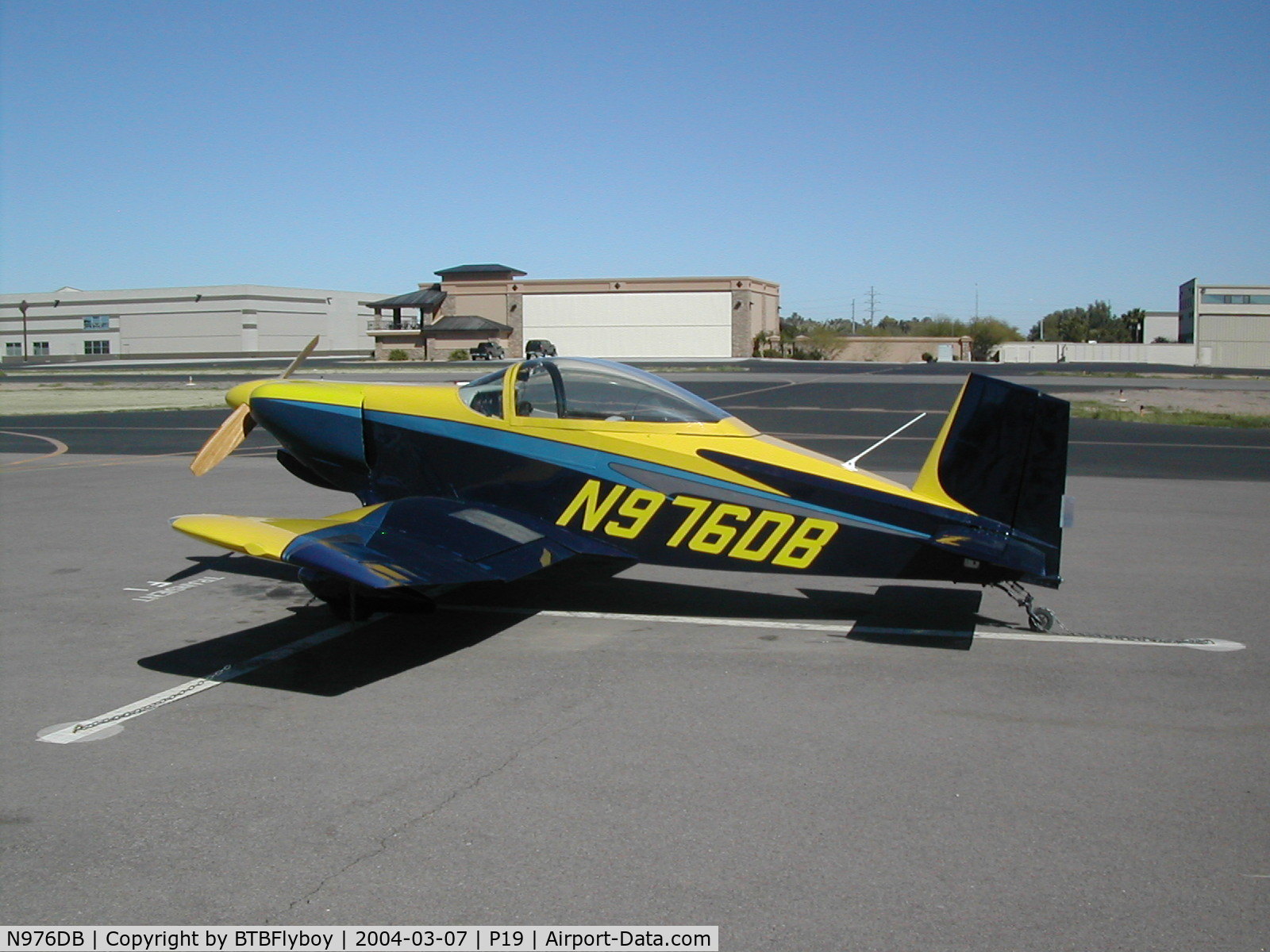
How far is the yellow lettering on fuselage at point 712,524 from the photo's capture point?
702cm

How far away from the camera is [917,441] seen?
71.7ft

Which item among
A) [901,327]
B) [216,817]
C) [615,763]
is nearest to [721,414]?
[615,763]

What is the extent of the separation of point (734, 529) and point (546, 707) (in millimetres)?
2029

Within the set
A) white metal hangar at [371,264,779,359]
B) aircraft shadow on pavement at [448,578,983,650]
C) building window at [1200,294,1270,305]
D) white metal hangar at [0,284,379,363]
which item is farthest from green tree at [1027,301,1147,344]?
aircraft shadow on pavement at [448,578,983,650]

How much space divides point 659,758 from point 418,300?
83.3m

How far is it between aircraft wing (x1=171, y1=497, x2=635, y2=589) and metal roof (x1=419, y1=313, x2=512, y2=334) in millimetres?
73508

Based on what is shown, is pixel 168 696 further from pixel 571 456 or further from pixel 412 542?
pixel 571 456

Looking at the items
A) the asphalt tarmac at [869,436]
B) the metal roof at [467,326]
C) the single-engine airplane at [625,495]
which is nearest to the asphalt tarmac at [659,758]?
the single-engine airplane at [625,495]

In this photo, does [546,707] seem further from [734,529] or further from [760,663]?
[734,529]

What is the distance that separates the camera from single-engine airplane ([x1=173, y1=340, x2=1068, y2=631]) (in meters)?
6.70

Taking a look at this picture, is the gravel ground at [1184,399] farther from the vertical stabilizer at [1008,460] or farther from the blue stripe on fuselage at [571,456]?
the blue stripe on fuselage at [571,456]

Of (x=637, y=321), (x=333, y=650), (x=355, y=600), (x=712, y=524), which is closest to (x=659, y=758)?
(x=712, y=524)

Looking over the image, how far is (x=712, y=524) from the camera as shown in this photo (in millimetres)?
7207

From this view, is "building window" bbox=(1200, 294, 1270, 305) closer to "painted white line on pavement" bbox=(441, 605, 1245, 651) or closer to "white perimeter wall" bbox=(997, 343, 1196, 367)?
"white perimeter wall" bbox=(997, 343, 1196, 367)
